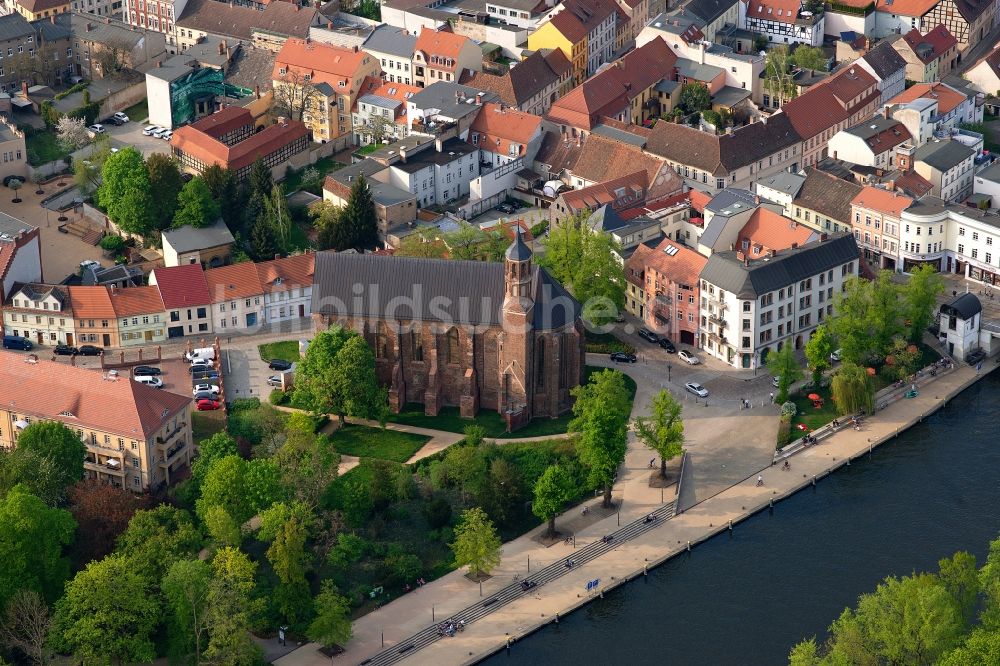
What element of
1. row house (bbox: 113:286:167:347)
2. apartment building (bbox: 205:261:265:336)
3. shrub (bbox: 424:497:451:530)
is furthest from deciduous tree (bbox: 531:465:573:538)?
row house (bbox: 113:286:167:347)

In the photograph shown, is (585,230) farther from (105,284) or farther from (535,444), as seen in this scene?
(105,284)

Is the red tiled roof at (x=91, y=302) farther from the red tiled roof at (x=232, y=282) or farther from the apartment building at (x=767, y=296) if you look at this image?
the apartment building at (x=767, y=296)

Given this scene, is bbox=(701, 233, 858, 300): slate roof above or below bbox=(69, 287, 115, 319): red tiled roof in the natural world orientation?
above

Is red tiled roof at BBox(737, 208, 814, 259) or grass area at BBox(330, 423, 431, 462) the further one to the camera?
red tiled roof at BBox(737, 208, 814, 259)

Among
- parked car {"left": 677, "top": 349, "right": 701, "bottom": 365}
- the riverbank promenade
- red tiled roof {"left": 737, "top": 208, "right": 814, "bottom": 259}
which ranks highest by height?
red tiled roof {"left": 737, "top": 208, "right": 814, "bottom": 259}

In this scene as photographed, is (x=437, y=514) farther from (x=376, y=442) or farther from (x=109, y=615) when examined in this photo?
(x=109, y=615)

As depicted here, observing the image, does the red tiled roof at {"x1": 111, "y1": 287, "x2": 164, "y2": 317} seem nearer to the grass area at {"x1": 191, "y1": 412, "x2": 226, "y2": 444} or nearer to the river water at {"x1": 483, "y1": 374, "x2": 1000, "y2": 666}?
the grass area at {"x1": 191, "y1": 412, "x2": 226, "y2": 444}

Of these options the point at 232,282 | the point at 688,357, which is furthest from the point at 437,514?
the point at 232,282
